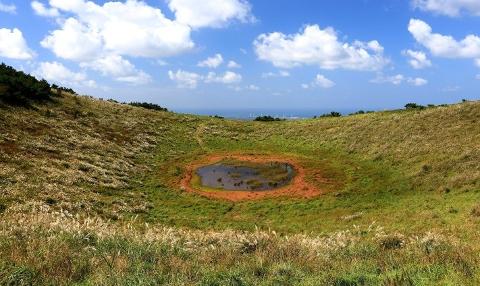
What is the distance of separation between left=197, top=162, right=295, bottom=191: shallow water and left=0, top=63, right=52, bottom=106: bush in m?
30.2

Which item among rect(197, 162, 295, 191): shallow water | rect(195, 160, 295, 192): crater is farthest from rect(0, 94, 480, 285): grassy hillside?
rect(197, 162, 295, 191): shallow water

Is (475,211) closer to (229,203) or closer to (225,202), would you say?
(229,203)

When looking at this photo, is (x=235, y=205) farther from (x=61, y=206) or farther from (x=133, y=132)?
(x=133, y=132)

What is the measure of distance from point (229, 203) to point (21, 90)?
Answer: 43.4 m

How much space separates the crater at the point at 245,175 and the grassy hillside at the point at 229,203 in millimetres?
3589

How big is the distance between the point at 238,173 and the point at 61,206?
24597 millimetres

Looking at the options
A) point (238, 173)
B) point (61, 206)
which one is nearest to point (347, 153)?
point (238, 173)

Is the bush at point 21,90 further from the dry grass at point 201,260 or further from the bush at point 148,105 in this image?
the dry grass at point 201,260

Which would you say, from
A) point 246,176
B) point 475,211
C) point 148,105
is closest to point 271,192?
point 246,176

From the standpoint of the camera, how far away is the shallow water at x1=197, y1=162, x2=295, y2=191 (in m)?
46.4

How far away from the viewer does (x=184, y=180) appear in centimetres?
4844

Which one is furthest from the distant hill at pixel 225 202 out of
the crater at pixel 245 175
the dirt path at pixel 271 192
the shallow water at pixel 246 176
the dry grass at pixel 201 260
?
the shallow water at pixel 246 176

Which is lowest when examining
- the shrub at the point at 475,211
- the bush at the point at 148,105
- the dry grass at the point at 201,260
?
the shrub at the point at 475,211

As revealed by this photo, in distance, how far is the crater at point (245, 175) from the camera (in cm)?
4641
